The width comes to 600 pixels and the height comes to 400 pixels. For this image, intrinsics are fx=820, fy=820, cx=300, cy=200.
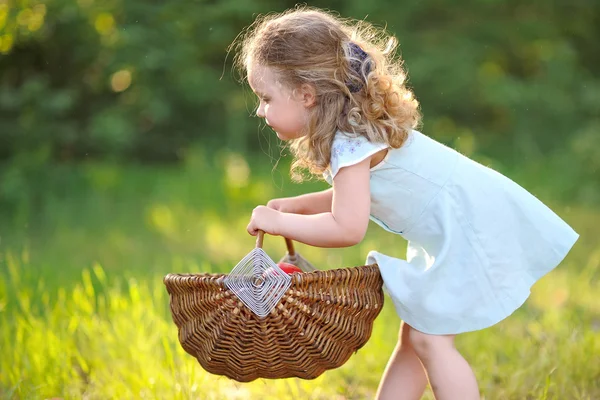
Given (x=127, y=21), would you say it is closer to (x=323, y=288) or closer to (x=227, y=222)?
(x=227, y=222)

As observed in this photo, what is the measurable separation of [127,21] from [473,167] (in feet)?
15.3

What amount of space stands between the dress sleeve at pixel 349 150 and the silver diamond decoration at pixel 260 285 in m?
0.30

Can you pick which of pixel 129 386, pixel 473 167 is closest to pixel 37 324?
pixel 129 386

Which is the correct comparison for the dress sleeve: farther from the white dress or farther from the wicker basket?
the wicker basket

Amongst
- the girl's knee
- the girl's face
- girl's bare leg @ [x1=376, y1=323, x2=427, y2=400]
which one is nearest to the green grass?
girl's bare leg @ [x1=376, y1=323, x2=427, y2=400]

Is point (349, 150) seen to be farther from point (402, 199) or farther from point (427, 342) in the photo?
point (427, 342)

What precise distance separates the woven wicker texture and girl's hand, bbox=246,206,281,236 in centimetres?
18

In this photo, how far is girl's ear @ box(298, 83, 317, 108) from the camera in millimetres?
2057

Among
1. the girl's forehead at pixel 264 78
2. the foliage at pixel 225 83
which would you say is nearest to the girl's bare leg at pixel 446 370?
the girl's forehead at pixel 264 78

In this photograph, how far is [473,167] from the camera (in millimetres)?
2162

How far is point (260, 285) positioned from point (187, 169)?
4.66 meters

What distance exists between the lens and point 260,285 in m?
1.83

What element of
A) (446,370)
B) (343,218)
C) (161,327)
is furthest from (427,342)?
(161,327)

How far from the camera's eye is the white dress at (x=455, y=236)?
2.04 metres
